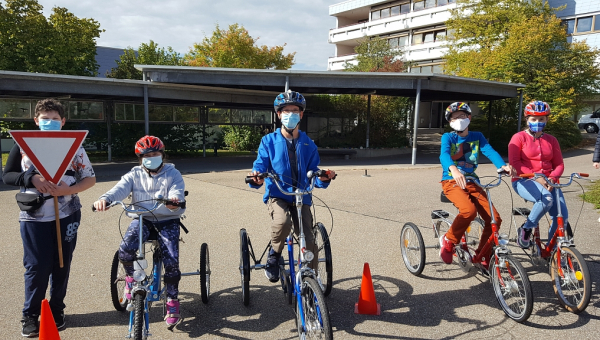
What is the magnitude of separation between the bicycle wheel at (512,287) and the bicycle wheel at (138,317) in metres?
3.01

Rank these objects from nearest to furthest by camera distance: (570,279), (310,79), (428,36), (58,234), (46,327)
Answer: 1. (46,327)
2. (58,234)
3. (570,279)
4. (310,79)
5. (428,36)

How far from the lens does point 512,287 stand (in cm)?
367

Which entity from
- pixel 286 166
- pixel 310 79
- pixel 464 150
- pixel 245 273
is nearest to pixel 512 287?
pixel 464 150

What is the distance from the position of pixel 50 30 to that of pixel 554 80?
27.3 meters

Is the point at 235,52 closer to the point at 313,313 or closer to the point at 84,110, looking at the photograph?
the point at 84,110

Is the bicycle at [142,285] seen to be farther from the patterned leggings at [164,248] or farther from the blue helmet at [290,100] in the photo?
the blue helmet at [290,100]

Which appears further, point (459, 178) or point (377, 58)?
point (377, 58)

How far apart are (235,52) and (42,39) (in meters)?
13.5

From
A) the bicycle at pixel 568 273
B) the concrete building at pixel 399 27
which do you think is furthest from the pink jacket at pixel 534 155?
the concrete building at pixel 399 27

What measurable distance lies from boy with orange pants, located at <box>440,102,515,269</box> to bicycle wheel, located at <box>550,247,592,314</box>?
63 centimetres

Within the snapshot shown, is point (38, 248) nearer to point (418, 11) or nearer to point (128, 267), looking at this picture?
point (128, 267)

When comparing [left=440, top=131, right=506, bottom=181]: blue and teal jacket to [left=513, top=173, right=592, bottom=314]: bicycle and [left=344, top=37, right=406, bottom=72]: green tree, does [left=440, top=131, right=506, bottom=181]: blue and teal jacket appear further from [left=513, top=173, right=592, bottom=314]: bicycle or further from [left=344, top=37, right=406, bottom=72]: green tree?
[left=344, top=37, right=406, bottom=72]: green tree

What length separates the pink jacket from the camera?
470 centimetres

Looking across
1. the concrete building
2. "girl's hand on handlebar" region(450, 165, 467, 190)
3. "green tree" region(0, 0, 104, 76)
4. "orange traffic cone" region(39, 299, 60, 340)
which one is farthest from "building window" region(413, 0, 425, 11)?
"orange traffic cone" region(39, 299, 60, 340)
